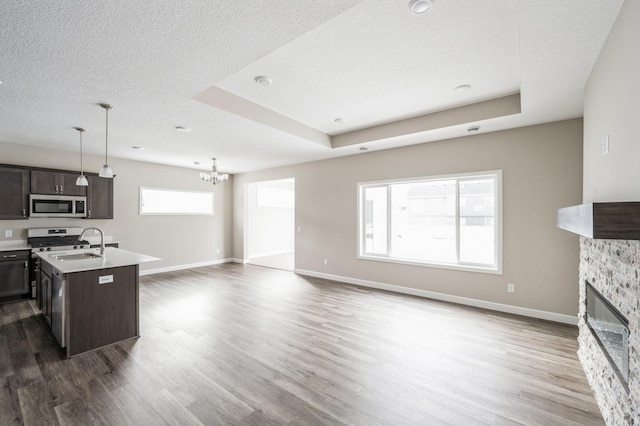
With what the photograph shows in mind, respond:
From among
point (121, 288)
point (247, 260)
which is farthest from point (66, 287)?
point (247, 260)

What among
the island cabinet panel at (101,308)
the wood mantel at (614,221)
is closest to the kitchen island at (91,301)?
the island cabinet panel at (101,308)

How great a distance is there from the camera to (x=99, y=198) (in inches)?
227

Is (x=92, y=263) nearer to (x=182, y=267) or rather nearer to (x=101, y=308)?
(x=101, y=308)

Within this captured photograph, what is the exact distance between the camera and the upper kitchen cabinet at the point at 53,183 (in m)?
5.03

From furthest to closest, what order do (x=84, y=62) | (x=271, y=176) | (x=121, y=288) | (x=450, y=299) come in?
(x=271, y=176)
(x=450, y=299)
(x=121, y=288)
(x=84, y=62)

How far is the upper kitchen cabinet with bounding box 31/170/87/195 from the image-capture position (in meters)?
5.03

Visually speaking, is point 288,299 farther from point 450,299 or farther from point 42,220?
point 42,220

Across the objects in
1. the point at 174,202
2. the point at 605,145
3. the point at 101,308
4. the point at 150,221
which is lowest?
the point at 101,308

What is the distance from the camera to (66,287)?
2.82 metres

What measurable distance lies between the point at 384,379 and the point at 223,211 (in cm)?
707

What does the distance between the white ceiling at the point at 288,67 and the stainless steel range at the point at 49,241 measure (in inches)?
65.5

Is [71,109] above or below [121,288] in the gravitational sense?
above

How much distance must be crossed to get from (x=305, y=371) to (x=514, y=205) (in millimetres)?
3692

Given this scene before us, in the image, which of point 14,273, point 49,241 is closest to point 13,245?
point 49,241
